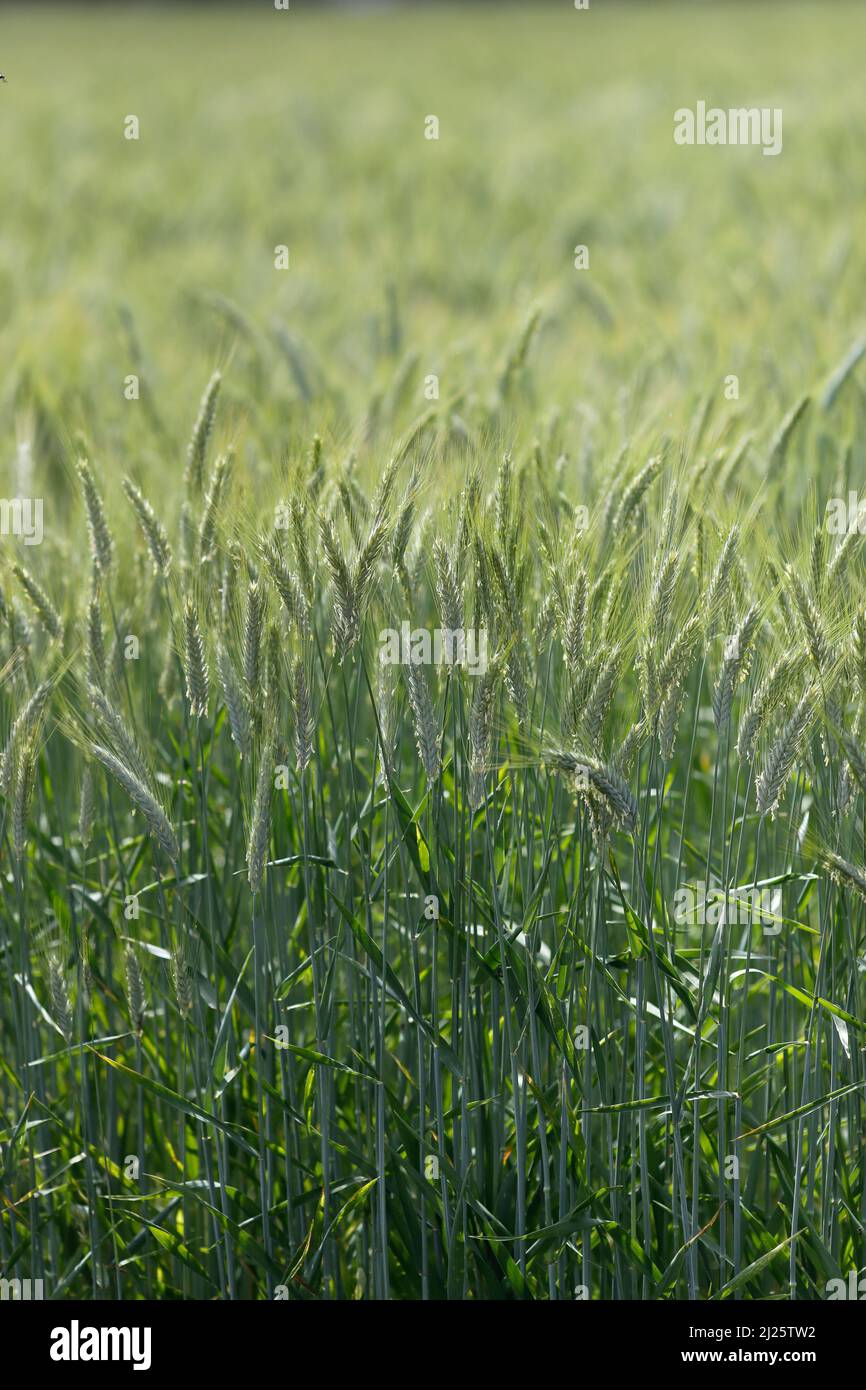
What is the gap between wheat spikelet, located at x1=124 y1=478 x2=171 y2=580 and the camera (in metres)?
1.64

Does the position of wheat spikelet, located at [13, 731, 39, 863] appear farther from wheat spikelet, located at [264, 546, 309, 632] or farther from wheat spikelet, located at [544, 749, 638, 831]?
wheat spikelet, located at [544, 749, 638, 831]

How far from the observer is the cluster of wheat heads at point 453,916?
1381 mm

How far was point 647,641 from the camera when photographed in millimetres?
1355

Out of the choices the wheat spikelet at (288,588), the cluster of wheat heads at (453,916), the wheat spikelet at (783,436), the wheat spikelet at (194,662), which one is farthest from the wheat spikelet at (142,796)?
the wheat spikelet at (783,436)

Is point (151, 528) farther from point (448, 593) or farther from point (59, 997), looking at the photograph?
point (59, 997)

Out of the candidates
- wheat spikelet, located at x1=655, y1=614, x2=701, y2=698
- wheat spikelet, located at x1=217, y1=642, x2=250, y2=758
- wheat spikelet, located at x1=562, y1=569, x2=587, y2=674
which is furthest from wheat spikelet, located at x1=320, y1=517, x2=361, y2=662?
wheat spikelet, located at x1=655, y1=614, x2=701, y2=698

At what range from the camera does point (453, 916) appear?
56.8 inches

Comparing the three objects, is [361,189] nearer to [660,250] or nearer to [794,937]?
[660,250]

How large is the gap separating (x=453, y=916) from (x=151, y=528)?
0.63m

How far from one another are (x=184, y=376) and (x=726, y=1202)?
2353mm

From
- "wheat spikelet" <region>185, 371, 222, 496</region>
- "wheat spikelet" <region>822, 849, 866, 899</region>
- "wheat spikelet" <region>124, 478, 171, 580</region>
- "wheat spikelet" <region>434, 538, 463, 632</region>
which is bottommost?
"wheat spikelet" <region>822, 849, 866, 899</region>

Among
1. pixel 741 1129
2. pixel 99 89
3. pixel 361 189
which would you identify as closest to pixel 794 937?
pixel 741 1129

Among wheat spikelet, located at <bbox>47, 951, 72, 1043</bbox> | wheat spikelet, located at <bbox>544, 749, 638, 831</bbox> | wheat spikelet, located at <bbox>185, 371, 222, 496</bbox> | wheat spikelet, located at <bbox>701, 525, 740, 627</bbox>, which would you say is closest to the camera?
wheat spikelet, located at <bbox>544, 749, 638, 831</bbox>

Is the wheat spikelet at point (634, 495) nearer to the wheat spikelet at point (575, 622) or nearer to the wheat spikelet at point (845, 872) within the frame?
the wheat spikelet at point (575, 622)
